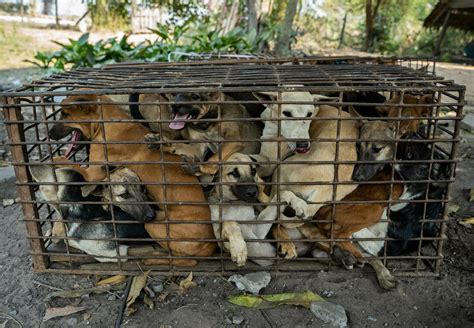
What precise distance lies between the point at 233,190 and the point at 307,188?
48cm

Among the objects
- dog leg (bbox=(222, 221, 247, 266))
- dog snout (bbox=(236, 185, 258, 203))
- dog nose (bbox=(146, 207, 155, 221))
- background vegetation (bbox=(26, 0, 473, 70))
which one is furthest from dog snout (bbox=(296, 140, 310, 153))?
background vegetation (bbox=(26, 0, 473, 70))

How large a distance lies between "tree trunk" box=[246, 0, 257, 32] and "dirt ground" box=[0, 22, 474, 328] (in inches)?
358

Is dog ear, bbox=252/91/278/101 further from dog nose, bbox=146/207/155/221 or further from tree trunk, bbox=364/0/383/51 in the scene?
tree trunk, bbox=364/0/383/51

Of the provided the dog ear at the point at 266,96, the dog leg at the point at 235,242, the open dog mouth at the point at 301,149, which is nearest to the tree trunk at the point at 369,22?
the dog ear at the point at 266,96

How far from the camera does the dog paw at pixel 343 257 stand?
3055mm

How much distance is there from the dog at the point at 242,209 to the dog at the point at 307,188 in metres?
0.08

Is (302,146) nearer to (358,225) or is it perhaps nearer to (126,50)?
(358,225)

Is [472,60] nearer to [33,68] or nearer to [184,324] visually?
[33,68]

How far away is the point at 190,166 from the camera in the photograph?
3.03 meters

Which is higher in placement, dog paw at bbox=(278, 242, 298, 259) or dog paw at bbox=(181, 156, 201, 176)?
dog paw at bbox=(181, 156, 201, 176)

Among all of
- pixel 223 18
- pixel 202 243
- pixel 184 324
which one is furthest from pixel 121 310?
pixel 223 18

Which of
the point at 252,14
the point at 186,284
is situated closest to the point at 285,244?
the point at 186,284

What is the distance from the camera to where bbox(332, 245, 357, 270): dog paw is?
3.05 meters

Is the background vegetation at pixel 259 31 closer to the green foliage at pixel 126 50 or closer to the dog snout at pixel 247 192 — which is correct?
the green foliage at pixel 126 50
